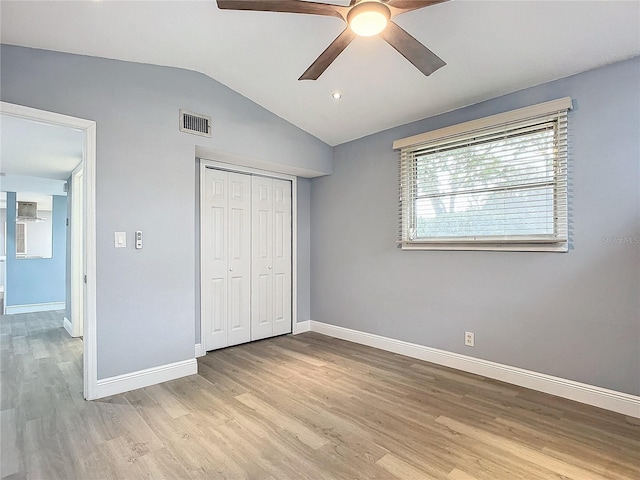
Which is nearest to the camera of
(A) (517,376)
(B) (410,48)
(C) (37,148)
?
(B) (410,48)

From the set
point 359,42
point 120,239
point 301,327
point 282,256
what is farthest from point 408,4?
point 301,327

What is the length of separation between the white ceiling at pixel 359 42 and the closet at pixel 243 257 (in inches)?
41.8

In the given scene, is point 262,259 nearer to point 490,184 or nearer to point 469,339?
point 469,339

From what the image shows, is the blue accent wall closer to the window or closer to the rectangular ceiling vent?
the rectangular ceiling vent

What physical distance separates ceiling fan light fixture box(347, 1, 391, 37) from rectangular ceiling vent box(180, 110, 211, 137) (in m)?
1.99

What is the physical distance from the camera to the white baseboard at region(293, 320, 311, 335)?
4742 millimetres

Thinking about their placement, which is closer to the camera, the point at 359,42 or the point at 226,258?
the point at 359,42

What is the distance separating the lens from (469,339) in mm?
3268

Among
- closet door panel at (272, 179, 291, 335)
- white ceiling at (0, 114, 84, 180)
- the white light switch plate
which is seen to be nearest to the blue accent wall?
white ceiling at (0, 114, 84, 180)

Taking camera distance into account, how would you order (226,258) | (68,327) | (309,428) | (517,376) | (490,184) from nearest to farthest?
(309,428)
(517,376)
(490,184)
(226,258)
(68,327)

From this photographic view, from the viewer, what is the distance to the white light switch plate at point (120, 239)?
2842 millimetres

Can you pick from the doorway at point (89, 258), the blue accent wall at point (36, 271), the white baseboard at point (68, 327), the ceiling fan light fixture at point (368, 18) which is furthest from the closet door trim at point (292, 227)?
the blue accent wall at point (36, 271)

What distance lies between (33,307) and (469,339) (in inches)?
292

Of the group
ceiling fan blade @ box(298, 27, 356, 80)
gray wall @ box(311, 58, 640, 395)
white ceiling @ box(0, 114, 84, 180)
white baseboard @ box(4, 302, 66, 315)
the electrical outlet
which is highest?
ceiling fan blade @ box(298, 27, 356, 80)
